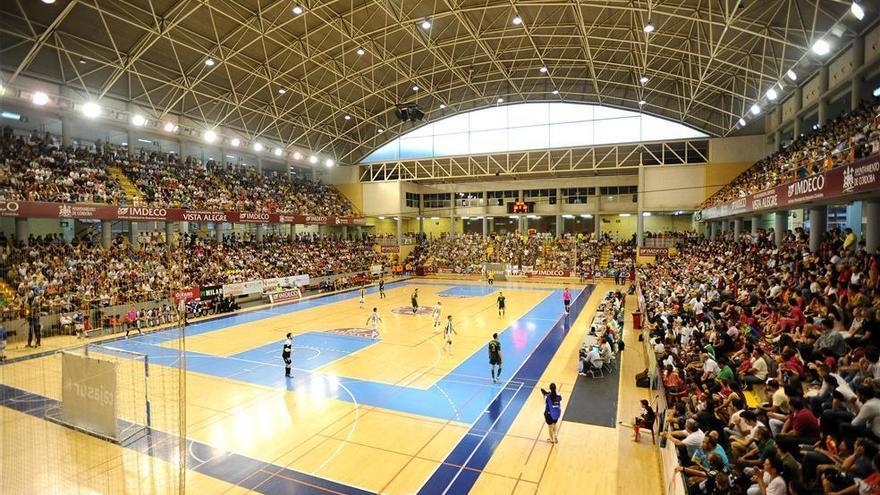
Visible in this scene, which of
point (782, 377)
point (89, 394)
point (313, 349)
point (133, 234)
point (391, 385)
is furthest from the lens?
point (133, 234)

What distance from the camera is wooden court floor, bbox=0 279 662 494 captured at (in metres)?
9.23

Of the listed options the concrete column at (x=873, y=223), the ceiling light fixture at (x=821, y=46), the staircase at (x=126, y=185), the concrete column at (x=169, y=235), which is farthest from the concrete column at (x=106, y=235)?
Result: the ceiling light fixture at (x=821, y=46)

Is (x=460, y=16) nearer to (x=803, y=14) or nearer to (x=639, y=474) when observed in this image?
(x=803, y=14)

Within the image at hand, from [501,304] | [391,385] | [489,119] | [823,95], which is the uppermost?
[489,119]

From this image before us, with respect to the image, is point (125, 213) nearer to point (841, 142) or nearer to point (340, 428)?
point (340, 428)

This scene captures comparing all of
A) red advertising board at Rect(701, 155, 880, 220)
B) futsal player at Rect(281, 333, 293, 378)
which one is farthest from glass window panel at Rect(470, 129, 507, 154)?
futsal player at Rect(281, 333, 293, 378)

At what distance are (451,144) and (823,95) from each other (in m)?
31.3

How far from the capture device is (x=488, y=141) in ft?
156

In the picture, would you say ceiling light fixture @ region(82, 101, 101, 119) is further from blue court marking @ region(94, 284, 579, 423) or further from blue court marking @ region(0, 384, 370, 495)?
blue court marking @ region(0, 384, 370, 495)

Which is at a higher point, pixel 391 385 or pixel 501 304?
pixel 501 304

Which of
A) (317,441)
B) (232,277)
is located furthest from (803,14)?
(232,277)

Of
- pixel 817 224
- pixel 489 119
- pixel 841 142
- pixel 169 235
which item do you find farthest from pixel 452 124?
pixel 841 142

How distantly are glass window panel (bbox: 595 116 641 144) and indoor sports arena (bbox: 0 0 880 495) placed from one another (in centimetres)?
31

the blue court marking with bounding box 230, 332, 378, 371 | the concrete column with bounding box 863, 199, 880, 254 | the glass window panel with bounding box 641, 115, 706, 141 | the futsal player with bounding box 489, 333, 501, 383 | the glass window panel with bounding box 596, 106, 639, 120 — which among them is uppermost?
the glass window panel with bounding box 596, 106, 639, 120
